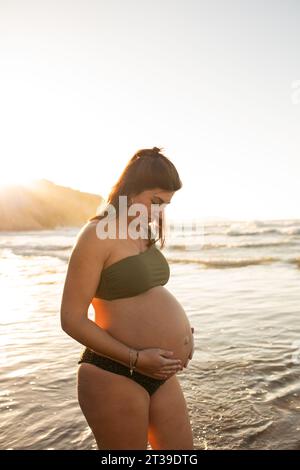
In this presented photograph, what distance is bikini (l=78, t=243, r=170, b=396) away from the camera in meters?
2.24

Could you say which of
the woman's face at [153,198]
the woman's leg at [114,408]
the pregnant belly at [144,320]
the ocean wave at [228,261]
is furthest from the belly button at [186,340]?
the ocean wave at [228,261]

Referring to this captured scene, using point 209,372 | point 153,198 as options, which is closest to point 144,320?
point 153,198

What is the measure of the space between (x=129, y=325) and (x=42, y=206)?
281 feet

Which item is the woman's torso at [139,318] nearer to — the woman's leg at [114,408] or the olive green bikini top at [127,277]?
the olive green bikini top at [127,277]

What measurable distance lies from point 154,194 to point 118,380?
0.98 m

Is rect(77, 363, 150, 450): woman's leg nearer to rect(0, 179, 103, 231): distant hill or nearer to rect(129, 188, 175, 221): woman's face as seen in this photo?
rect(129, 188, 175, 221): woman's face

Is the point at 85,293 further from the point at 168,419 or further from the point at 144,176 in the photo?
the point at 168,419

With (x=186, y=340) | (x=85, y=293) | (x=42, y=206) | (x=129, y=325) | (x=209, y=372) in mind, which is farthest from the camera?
(x=42, y=206)

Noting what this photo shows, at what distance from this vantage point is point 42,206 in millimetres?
85438

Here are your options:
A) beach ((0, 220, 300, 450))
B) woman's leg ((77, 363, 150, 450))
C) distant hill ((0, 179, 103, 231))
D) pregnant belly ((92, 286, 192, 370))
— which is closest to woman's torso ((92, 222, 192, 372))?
pregnant belly ((92, 286, 192, 370))

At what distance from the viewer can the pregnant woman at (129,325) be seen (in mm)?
2189

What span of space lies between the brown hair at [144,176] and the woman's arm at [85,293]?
261 millimetres

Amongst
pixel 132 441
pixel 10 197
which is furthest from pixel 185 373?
pixel 10 197
